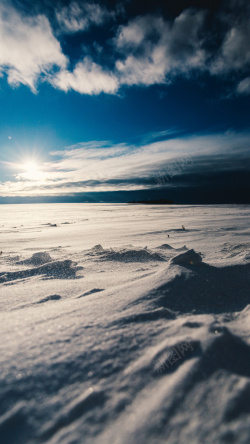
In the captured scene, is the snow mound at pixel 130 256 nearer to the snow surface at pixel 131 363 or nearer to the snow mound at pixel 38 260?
the snow mound at pixel 38 260

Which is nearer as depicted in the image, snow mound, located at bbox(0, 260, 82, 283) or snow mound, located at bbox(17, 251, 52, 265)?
snow mound, located at bbox(0, 260, 82, 283)

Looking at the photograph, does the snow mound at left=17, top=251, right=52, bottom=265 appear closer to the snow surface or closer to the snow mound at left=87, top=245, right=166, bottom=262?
the snow mound at left=87, top=245, right=166, bottom=262

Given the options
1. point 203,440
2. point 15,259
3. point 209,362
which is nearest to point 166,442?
point 203,440

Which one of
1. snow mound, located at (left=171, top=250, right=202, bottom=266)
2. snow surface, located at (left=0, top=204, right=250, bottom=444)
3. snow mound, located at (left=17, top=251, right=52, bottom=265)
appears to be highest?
snow mound, located at (left=171, top=250, right=202, bottom=266)

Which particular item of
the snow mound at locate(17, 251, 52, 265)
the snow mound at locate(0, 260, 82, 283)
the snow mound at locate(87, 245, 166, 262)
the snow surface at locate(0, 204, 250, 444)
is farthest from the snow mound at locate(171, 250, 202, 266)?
the snow mound at locate(17, 251, 52, 265)

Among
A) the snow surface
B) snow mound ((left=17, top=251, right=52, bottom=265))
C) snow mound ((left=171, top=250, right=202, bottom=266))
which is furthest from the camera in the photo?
snow mound ((left=17, top=251, right=52, bottom=265))

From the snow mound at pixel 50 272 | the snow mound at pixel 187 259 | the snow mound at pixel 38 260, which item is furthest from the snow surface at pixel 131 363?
the snow mound at pixel 38 260

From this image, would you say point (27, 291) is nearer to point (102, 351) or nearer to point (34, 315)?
point (34, 315)

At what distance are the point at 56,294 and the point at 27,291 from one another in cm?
23

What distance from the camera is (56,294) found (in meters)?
1.42

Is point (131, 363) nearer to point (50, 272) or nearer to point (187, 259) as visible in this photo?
point (187, 259)

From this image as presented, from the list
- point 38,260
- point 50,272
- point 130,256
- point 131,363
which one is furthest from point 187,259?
point 38,260

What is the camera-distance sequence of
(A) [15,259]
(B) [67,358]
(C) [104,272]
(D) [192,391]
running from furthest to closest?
(A) [15,259]
(C) [104,272]
(B) [67,358]
(D) [192,391]

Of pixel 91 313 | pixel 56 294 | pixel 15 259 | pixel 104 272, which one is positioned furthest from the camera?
pixel 15 259
